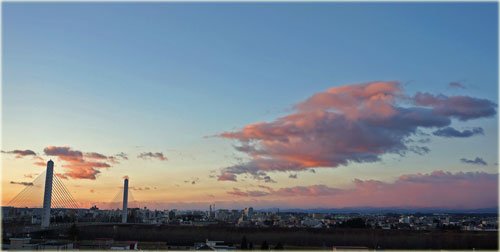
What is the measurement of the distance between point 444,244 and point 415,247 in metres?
1.46

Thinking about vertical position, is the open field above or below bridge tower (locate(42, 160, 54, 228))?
below

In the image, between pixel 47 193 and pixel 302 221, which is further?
pixel 302 221

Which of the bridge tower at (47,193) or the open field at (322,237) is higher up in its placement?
the bridge tower at (47,193)

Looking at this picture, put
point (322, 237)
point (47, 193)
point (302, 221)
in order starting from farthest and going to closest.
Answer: point (302, 221) → point (47, 193) → point (322, 237)

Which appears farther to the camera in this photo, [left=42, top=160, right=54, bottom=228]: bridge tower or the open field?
[left=42, top=160, right=54, bottom=228]: bridge tower

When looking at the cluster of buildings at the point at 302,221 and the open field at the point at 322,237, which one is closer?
the open field at the point at 322,237

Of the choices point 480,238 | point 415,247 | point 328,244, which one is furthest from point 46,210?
point 480,238

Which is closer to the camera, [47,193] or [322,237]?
[322,237]

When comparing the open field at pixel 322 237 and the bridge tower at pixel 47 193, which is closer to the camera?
the open field at pixel 322 237

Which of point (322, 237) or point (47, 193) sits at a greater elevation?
point (47, 193)

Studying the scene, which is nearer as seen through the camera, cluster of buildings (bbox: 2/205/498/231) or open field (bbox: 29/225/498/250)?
open field (bbox: 29/225/498/250)

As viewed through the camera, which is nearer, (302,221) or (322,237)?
(322,237)

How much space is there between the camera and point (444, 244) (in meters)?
26.7

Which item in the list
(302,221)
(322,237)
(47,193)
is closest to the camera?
(322,237)
